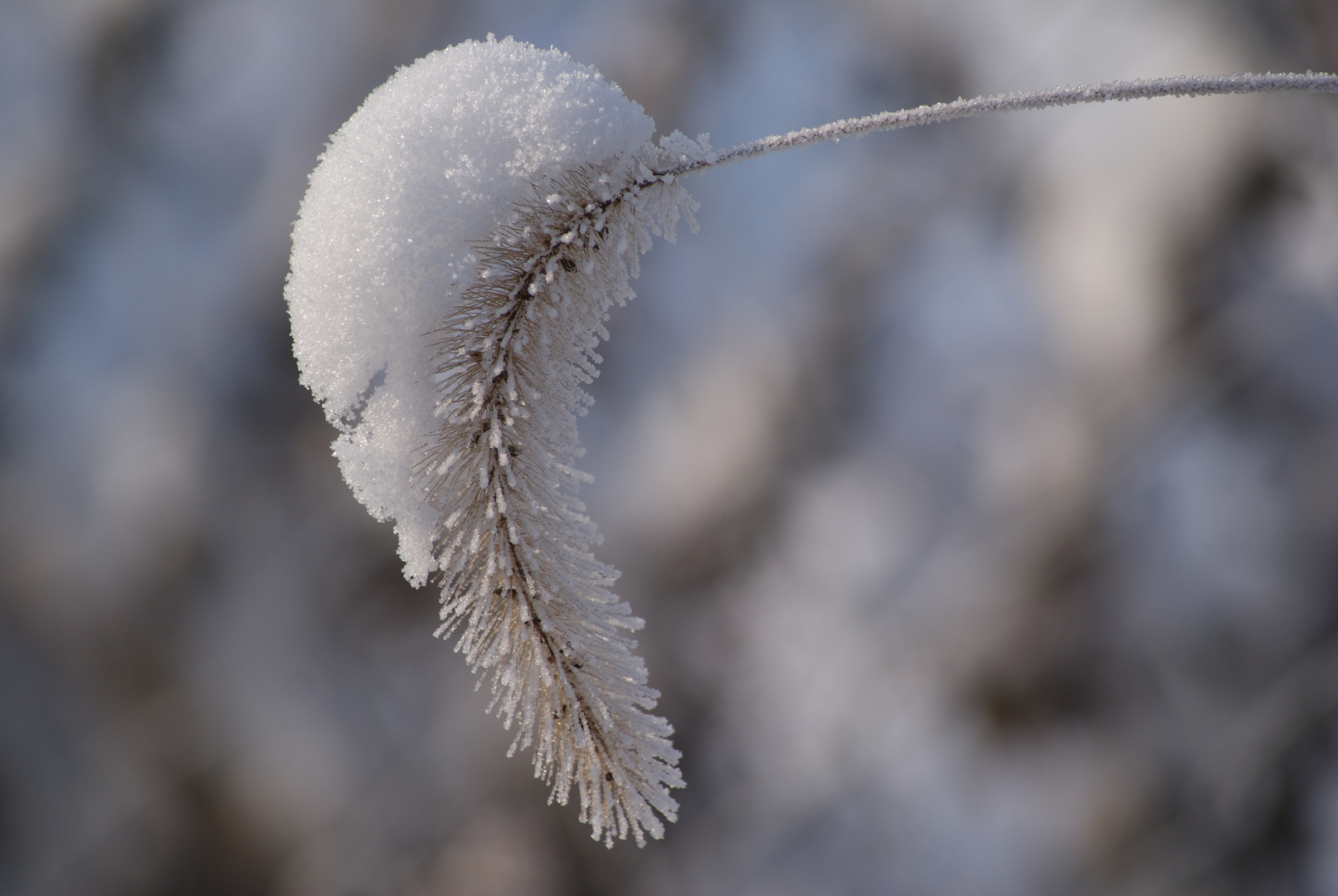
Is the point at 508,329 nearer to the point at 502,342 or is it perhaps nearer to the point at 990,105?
the point at 502,342

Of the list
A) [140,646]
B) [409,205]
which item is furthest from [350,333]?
[140,646]

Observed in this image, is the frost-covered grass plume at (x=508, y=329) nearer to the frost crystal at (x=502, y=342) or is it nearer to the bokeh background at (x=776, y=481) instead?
the frost crystal at (x=502, y=342)

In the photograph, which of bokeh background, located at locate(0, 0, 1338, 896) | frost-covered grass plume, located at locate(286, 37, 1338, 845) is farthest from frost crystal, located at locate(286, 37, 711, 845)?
bokeh background, located at locate(0, 0, 1338, 896)

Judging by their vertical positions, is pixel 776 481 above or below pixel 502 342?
above

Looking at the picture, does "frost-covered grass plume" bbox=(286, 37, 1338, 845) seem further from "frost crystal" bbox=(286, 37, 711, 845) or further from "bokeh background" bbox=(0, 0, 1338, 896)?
"bokeh background" bbox=(0, 0, 1338, 896)

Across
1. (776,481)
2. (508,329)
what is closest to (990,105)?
(508,329)

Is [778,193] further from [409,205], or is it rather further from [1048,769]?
[409,205]
